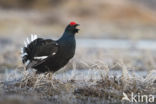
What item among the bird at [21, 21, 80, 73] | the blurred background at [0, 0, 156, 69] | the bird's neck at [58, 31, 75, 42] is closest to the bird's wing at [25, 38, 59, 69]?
the bird at [21, 21, 80, 73]

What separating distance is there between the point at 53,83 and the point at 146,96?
142 cm

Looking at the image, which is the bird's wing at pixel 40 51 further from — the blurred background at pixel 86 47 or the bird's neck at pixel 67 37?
the blurred background at pixel 86 47

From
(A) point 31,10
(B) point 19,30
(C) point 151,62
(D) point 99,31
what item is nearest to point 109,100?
(C) point 151,62

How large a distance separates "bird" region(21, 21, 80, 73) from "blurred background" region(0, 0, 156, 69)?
6.41 meters

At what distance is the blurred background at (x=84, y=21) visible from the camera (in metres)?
24.4

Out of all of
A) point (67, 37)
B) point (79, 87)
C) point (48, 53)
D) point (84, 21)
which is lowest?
point (79, 87)

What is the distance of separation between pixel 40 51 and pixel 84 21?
26147 millimetres

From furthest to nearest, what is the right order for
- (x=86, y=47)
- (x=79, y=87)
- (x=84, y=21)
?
(x=84, y=21) → (x=86, y=47) → (x=79, y=87)

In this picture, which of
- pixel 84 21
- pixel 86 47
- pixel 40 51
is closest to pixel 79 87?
pixel 40 51

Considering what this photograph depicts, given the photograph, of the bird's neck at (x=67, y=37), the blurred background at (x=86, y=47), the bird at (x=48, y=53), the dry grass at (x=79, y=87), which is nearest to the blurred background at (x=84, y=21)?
the blurred background at (x=86, y=47)

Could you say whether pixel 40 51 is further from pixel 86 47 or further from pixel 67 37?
pixel 86 47

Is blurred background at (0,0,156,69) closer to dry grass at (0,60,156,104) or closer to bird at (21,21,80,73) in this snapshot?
bird at (21,21,80,73)

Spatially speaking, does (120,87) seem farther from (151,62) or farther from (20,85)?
(151,62)

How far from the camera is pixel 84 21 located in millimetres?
35094
